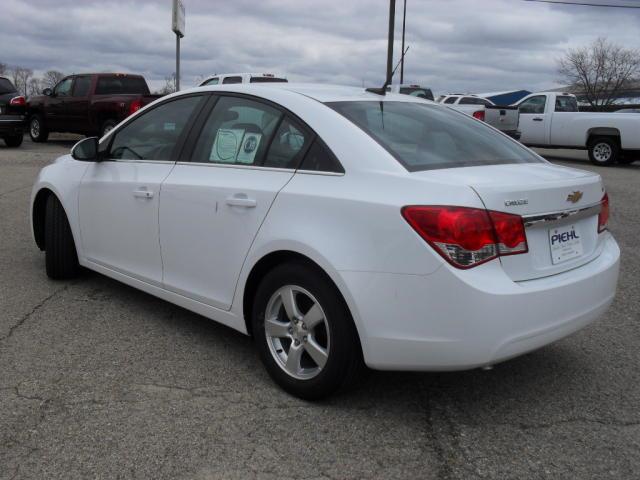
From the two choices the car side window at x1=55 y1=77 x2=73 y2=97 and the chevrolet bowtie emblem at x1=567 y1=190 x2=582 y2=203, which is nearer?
the chevrolet bowtie emblem at x1=567 y1=190 x2=582 y2=203

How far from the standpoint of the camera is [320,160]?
129 inches

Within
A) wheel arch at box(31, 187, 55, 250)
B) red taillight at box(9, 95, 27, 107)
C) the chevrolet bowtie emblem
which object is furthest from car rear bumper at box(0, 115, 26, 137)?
the chevrolet bowtie emblem

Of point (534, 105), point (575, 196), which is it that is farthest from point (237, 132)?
point (534, 105)

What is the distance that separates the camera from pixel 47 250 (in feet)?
16.9

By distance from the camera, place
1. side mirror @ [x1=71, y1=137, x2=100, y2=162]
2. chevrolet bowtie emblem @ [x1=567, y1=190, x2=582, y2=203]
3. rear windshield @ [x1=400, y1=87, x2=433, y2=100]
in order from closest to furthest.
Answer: chevrolet bowtie emblem @ [x1=567, y1=190, x2=582, y2=203], side mirror @ [x1=71, y1=137, x2=100, y2=162], rear windshield @ [x1=400, y1=87, x2=433, y2=100]

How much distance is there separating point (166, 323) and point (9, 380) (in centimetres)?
114

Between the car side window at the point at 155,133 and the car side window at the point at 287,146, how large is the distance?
2.76 feet

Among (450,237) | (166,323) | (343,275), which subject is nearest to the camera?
(450,237)

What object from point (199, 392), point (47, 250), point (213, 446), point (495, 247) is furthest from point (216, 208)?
point (47, 250)

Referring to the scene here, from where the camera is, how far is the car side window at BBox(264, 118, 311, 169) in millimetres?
3391

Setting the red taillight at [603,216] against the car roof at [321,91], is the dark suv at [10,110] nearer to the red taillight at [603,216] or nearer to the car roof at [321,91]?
the car roof at [321,91]

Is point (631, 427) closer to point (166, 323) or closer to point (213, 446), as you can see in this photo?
point (213, 446)

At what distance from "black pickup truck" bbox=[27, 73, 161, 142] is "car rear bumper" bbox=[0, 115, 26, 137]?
121 centimetres

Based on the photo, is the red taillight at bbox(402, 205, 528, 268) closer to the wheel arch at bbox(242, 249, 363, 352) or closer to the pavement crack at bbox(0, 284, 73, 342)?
the wheel arch at bbox(242, 249, 363, 352)
